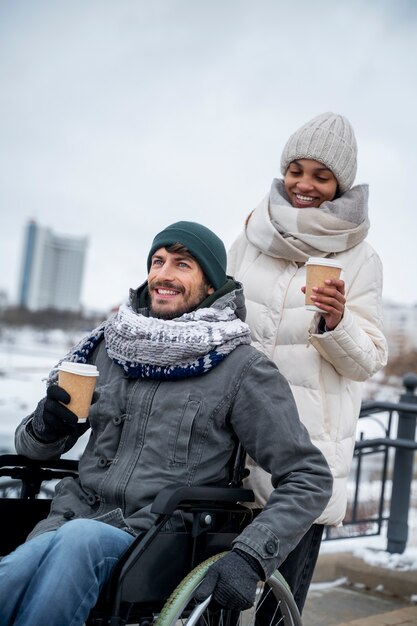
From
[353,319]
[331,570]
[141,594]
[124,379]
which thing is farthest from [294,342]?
[331,570]

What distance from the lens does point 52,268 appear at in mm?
120688

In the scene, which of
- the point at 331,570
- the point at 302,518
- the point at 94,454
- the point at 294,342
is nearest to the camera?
the point at 302,518

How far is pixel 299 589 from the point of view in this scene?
261cm

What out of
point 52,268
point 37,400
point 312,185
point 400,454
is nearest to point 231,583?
point 312,185

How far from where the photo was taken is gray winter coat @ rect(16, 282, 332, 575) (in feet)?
7.27

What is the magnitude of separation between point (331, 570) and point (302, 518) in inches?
101

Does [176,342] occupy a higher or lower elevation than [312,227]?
lower

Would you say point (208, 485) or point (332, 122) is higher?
point (332, 122)

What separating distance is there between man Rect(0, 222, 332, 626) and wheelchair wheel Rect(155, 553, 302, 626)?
0.16 ft

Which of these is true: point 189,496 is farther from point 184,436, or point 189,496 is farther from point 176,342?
point 176,342

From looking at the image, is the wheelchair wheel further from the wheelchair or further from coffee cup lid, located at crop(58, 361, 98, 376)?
coffee cup lid, located at crop(58, 361, 98, 376)

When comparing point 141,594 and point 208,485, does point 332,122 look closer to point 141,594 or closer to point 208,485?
point 208,485

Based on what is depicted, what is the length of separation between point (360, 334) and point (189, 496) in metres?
0.75

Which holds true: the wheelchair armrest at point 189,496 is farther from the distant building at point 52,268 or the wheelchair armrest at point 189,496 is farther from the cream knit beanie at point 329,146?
the distant building at point 52,268
